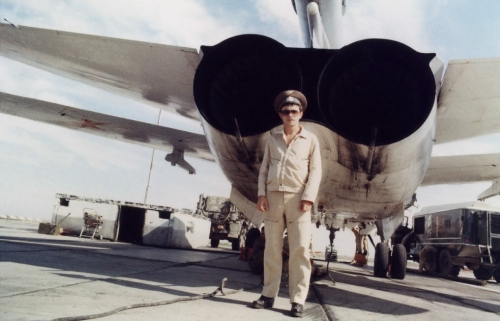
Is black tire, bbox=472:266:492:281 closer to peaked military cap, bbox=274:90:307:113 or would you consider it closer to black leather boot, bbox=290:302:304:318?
black leather boot, bbox=290:302:304:318

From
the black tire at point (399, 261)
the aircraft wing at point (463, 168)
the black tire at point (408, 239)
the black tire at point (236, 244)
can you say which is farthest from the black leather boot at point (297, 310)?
the black tire at point (236, 244)

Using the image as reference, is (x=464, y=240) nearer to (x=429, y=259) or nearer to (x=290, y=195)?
(x=429, y=259)

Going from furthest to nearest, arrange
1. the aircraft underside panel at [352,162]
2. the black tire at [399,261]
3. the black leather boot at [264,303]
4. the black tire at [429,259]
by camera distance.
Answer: the black tire at [429,259]
the black tire at [399,261]
the aircraft underside panel at [352,162]
the black leather boot at [264,303]

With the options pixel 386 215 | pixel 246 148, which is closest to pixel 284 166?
pixel 246 148

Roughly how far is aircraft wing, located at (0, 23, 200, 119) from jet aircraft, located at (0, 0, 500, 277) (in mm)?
12

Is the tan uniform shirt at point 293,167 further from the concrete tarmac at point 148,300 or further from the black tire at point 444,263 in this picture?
the black tire at point 444,263

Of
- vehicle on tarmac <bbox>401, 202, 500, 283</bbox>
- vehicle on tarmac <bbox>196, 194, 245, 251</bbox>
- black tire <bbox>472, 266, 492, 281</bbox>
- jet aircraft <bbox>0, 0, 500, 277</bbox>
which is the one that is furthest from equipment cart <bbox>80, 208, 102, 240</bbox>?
black tire <bbox>472, 266, 492, 281</bbox>

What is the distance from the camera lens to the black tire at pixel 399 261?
22.0 ft

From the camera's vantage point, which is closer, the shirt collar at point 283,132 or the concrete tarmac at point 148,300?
the concrete tarmac at point 148,300

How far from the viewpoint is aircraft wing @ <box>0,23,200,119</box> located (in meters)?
3.24

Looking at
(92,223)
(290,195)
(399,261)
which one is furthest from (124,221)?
(290,195)

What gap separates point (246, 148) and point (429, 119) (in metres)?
1.53

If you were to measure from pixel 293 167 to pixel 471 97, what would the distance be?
1762 mm

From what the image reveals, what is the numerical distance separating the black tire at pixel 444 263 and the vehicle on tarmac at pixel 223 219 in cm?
756
